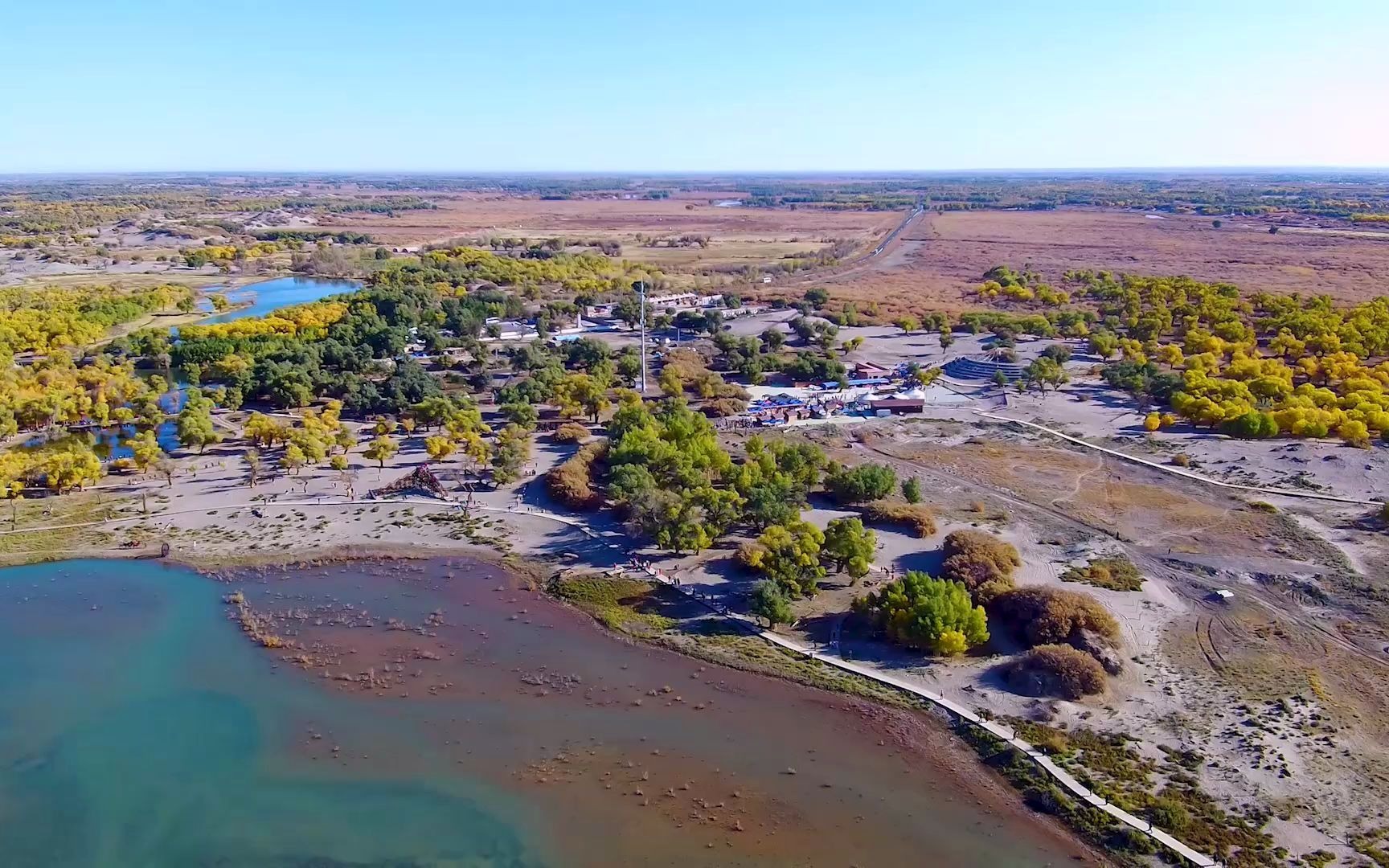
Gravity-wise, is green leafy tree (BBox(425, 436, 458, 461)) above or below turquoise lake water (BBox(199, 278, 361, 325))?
below

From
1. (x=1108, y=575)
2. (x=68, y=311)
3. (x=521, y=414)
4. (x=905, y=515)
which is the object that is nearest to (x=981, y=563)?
(x=1108, y=575)

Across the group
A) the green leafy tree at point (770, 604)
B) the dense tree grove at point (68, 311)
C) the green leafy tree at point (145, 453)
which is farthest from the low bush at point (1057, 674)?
the dense tree grove at point (68, 311)

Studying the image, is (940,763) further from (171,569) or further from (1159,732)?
(171,569)

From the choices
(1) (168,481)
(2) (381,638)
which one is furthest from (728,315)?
(2) (381,638)

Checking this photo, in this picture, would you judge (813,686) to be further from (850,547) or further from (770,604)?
(850,547)

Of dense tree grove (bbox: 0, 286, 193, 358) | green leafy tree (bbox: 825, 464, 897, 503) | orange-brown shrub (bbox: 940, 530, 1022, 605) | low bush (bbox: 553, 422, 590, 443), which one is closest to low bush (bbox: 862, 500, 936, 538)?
green leafy tree (bbox: 825, 464, 897, 503)

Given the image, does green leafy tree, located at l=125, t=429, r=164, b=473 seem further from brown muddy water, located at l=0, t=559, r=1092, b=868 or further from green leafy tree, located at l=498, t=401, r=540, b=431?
green leafy tree, located at l=498, t=401, r=540, b=431

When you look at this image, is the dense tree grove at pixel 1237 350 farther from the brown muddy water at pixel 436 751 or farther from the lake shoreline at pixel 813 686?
the brown muddy water at pixel 436 751
